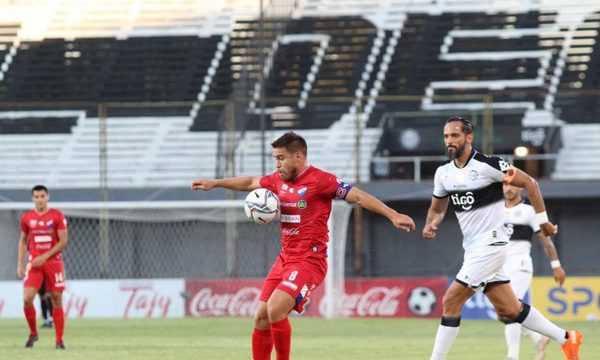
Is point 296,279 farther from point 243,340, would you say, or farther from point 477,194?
point 243,340

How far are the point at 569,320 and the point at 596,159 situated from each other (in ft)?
20.5

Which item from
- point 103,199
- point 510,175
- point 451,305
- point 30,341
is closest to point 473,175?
point 510,175

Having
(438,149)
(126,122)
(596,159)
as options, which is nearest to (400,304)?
(438,149)

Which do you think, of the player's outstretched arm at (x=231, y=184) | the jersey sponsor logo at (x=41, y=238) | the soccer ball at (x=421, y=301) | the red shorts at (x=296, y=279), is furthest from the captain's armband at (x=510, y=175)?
the soccer ball at (x=421, y=301)

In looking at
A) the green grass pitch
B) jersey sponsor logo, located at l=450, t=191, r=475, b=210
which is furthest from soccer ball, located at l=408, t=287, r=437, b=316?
jersey sponsor logo, located at l=450, t=191, r=475, b=210

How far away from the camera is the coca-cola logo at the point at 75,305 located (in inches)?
916

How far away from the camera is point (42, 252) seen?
16297mm

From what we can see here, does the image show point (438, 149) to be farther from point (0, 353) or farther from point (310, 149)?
point (0, 353)

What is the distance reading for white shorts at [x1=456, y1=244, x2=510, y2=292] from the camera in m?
10.6

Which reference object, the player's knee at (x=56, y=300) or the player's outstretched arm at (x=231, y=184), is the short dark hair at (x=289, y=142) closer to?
the player's outstretched arm at (x=231, y=184)

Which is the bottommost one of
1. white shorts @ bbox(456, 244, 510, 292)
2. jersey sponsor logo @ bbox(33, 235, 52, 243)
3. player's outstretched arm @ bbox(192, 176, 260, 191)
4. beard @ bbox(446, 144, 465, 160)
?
jersey sponsor logo @ bbox(33, 235, 52, 243)

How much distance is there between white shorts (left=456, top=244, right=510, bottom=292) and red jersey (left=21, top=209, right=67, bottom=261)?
7.03 metres

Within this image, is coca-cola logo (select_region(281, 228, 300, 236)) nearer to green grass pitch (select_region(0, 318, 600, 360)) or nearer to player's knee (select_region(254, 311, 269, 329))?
player's knee (select_region(254, 311, 269, 329))

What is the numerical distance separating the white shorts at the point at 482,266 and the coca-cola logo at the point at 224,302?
12.7 meters
